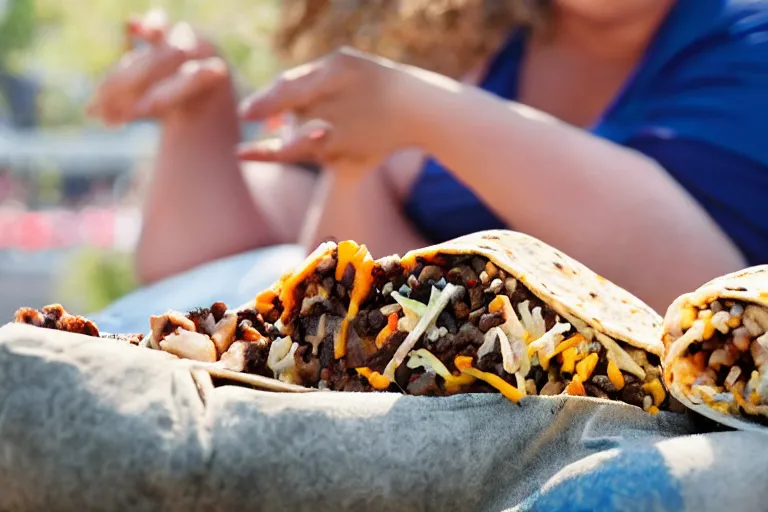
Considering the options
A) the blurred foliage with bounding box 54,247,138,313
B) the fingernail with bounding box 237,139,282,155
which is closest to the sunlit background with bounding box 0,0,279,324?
the blurred foliage with bounding box 54,247,138,313

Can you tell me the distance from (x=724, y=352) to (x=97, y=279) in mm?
2335

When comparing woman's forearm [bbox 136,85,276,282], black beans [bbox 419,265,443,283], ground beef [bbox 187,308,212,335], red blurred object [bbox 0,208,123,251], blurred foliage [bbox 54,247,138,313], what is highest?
black beans [bbox 419,265,443,283]

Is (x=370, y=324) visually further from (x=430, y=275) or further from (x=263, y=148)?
(x=263, y=148)

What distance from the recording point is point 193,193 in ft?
3.73

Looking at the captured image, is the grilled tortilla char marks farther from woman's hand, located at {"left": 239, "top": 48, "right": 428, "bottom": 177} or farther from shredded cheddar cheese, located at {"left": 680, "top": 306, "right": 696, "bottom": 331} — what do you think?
woman's hand, located at {"left": 239, "top": 48, "right": 428, "bottom": 177}

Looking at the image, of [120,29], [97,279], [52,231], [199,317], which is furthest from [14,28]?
[199,317]

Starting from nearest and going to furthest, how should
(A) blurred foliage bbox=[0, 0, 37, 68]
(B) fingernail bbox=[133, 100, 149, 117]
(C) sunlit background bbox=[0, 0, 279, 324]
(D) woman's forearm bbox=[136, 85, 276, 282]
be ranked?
(B) fingernail bbox=[133, 100, 149, 117]
(D) woman's forearm bbox=[136, 85, 276, 282]
(C) sunlit background bbox=[0, 0, 279, 324]
(A) blurred foliage bbox=[0, 0, 37, 68]

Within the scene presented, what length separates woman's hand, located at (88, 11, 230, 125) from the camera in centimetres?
93

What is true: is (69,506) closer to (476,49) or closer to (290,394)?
(290,394)

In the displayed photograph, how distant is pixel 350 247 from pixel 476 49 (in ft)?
2.44

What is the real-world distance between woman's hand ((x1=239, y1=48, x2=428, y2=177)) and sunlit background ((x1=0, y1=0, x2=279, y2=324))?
2.78 ft

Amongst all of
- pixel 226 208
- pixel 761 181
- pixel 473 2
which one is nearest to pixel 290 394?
pixel 761 181

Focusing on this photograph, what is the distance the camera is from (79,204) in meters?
4.80

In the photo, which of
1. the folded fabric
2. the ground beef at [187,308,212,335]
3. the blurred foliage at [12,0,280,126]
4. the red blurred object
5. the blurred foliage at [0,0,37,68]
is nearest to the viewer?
the folded fabric
